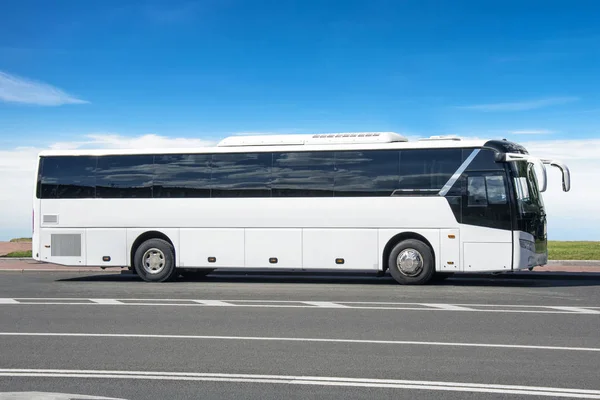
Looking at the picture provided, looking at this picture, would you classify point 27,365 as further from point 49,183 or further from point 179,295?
point 49,183

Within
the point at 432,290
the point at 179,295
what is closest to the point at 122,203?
the point at 179,295

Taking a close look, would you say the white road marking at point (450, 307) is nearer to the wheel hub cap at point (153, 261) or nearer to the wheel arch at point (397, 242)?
the wheel arch at point (397, 242)

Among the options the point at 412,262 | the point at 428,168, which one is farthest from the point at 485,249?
the point at 428,168

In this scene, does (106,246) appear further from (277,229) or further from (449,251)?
(449,251)

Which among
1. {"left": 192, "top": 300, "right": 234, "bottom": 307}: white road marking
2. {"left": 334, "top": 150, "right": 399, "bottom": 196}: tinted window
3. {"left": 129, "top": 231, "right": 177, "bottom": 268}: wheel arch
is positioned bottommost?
{"left": 192, "top": 300, "right": 234, "bottom": 307}: white road marking

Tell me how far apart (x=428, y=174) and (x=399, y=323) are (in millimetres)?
7425

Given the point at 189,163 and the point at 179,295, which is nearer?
the point at 179,295

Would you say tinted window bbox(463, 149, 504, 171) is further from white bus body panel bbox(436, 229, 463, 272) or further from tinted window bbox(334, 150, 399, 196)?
tinted window bbox(334, 150, 399, 196)

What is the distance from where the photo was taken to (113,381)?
7.68m

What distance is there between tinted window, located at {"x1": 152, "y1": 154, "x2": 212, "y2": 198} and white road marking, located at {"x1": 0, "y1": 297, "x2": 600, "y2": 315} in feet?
16.8

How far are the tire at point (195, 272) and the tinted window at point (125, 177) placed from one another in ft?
7.77

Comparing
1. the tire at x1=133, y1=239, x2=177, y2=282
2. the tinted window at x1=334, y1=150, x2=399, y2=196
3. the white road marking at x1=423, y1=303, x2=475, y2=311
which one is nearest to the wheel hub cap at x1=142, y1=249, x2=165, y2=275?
the tire at x1=133, y1=239, x2=177, y2=282

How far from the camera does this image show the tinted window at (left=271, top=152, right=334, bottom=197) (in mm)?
19608

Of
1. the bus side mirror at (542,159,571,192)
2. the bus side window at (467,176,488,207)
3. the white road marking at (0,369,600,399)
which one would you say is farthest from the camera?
the bus side window at (467,176,488,207)
